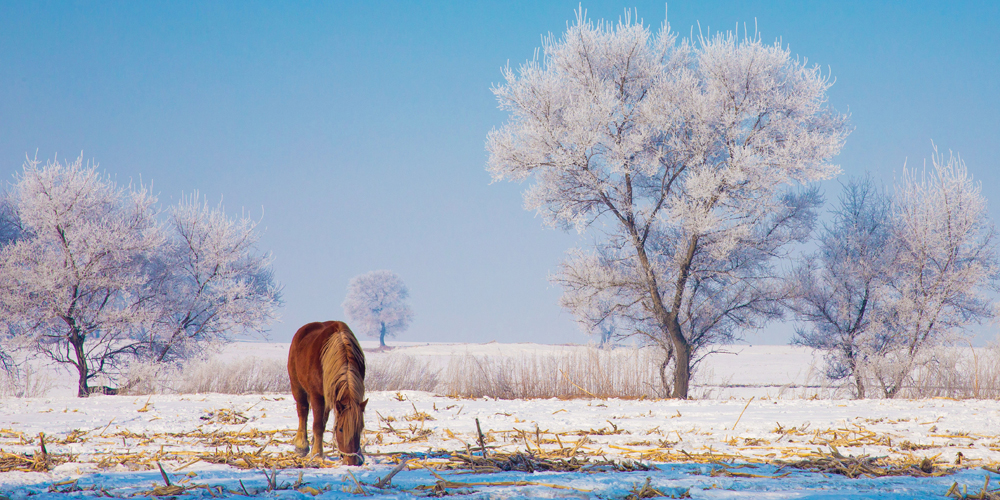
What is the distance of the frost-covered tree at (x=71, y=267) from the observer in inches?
566

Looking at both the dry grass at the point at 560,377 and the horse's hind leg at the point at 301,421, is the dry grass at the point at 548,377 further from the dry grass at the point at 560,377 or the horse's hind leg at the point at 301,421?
the horse's hind leg at the point at 301,421

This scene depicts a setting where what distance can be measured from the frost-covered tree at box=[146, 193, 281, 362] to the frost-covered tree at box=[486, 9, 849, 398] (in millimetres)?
8145

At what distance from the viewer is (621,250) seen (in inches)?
562

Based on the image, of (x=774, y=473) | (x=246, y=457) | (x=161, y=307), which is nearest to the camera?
(x=774, y=473)

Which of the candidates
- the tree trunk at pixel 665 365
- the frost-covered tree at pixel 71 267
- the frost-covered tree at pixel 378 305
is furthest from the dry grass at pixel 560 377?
the frost-covered tree at pixel 378 305

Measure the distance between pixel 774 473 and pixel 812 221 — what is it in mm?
12992

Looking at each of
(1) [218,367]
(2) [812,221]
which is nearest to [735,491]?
(1) [218,367]

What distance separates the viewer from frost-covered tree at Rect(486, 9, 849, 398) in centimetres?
1232

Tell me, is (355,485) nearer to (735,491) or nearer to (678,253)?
(735,491)

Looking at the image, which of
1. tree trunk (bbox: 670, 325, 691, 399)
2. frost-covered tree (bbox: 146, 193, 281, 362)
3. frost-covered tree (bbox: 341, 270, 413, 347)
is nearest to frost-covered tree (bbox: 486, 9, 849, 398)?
tree trunk (bbox: 670, 325, 691, 399)

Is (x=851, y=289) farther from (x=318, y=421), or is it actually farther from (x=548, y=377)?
(x=318, y=421)

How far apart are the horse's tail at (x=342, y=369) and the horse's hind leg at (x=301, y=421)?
Result: 644 millimetres

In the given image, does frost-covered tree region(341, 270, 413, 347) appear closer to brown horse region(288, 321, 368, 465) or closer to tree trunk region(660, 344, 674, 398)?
tree trunk region(660, 344, 674, 398)

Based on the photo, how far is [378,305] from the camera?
56.9 metres
